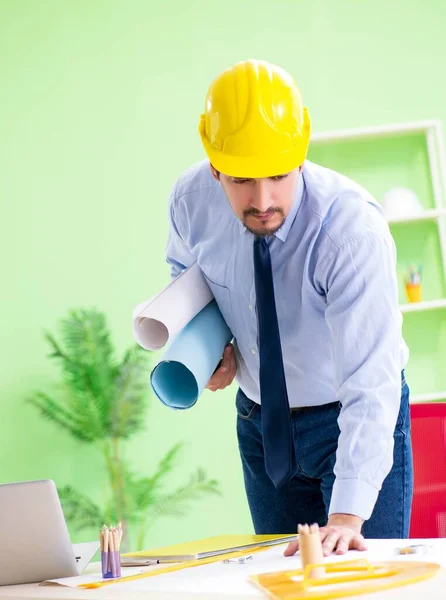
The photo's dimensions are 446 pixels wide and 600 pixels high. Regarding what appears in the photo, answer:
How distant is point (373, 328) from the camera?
170 cm

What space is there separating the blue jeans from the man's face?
17.5 inches

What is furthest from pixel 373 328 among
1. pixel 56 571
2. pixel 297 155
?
pixel 56 571

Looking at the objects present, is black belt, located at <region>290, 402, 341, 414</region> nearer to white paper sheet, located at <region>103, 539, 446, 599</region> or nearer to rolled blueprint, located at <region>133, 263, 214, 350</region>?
rolled blueprint, located at <region>133, 263, 214, 350</region>

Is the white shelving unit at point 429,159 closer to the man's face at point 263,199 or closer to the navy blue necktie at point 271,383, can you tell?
the navy blue necktie at point 271,383

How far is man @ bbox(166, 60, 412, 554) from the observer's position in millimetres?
1647

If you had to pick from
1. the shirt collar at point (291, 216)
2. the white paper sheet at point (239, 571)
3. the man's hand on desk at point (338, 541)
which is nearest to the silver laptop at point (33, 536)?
the white paper sheet at point (239, 571)

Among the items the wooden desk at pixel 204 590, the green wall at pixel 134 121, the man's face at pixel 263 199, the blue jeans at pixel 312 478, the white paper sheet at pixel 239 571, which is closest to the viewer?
the wooden desk at pixel 204 590

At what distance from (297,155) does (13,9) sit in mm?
3339

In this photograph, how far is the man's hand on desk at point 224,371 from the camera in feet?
6.55

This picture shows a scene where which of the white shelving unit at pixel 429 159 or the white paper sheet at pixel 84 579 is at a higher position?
the white shelving unit at pixel 429 159

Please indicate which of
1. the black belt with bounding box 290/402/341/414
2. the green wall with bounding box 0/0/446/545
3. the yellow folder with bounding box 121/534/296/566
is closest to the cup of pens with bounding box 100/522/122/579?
the yellow folder with bounding box 121/534/296/566

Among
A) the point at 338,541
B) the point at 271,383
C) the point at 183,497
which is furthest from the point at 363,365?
the point at 183,497

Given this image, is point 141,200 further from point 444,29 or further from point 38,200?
point 444,29

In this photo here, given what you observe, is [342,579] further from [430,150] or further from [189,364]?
[430,150]
